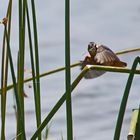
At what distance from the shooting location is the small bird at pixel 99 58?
585 millimetres

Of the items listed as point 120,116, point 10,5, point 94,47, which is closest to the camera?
point 120,116

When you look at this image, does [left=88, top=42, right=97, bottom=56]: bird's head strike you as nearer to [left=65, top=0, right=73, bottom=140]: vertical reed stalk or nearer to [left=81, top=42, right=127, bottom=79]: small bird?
[left=81, top=42, right=127, bottom=79]: small bird

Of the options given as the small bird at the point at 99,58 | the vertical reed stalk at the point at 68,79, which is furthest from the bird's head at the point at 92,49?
the vertical reed stalk at the point at 68,79

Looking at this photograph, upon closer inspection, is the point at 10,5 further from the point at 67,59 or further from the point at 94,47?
the point at 67,59

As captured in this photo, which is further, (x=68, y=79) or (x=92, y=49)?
(x=92, y=49)

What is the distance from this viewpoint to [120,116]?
44cm

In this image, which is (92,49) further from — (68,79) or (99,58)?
(68,79)

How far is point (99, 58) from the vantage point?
0.59m

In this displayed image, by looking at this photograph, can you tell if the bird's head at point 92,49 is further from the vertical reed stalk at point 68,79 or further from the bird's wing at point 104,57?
the vertical reed stalk at point 68,79

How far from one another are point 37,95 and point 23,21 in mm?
117

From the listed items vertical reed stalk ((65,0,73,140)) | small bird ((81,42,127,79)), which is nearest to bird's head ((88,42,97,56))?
small bird ((81,42,127,79))

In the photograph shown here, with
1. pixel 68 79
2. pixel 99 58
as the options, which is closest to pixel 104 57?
pixel 99 58

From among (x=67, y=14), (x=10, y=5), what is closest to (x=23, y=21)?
(x=10, y=5)

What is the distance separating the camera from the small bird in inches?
23.0
